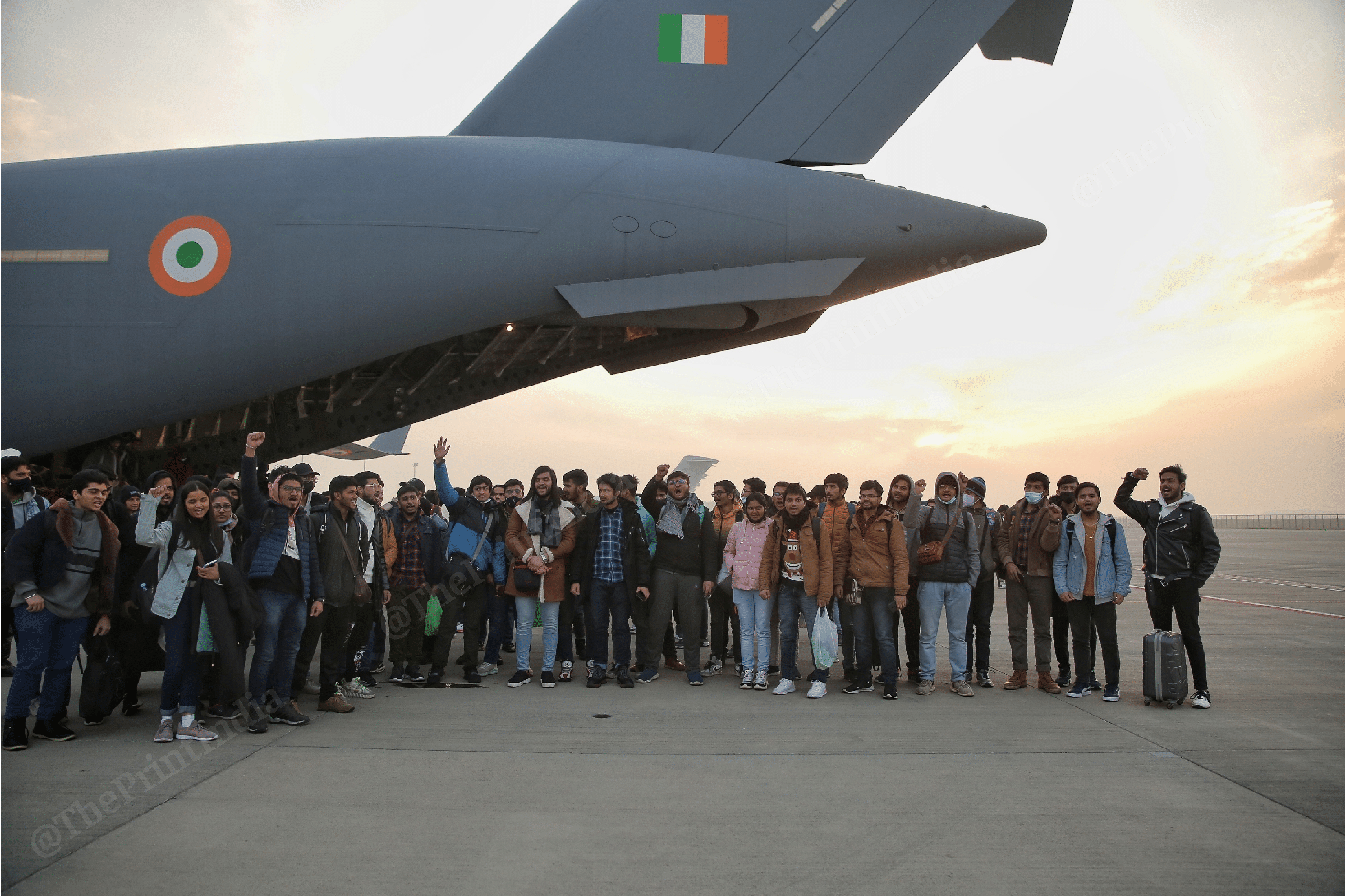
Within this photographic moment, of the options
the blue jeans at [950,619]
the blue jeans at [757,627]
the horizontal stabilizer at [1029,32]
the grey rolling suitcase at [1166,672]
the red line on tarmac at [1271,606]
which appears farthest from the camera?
the red line on tarmac at [1271,606]

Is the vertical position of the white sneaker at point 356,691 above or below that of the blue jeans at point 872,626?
below

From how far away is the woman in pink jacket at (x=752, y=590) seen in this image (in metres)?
6.34

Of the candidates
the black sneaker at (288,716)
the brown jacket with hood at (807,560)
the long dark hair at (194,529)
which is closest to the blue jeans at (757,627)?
the brown jacket with hood at (807,560)

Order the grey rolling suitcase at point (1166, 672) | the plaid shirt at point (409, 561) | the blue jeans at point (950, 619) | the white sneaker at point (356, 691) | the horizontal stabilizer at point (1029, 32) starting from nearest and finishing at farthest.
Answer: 1. the grey rolling suitcase at point (1166, 672)
2. the white sneaker at point (356, 691)
3. the blue jeans at point (950, 619)
4. the plaid shirt at point (409, 561)
5. the horizontal stabilizer at point (1029, 32)

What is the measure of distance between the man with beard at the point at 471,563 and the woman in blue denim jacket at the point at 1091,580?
4461 millimetres

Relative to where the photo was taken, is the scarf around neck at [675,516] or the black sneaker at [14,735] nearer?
the black sneaker at [14,735]

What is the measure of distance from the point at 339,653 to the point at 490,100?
5.33 metres

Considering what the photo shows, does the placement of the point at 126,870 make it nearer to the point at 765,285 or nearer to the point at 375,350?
the point at 375,350

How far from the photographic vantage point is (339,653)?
17.9 feet

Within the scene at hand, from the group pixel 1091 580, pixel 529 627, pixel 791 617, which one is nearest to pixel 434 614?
pixel 529 627

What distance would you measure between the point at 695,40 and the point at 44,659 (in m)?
6.71

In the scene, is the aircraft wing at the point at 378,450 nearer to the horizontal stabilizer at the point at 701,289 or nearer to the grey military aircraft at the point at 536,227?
the grey military aircraft at the point at 536,227

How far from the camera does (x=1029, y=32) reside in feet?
24.8

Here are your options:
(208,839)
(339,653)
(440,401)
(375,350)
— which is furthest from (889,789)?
(440,401)
